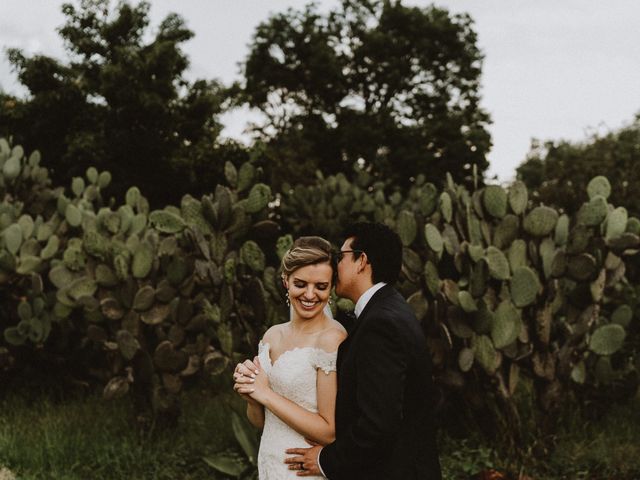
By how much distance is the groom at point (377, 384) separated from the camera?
244cm

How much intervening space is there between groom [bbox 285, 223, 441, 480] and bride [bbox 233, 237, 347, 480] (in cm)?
5

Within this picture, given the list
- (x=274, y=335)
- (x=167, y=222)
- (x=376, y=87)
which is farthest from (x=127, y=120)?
(x=274, y=335)

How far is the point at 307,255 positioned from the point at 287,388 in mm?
515

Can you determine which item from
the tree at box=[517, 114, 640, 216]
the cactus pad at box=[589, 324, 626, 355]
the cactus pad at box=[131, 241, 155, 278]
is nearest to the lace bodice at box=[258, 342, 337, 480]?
the cactus pad at box=[131, 241, 155, 278]

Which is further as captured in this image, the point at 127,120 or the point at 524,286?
the point at 127,120

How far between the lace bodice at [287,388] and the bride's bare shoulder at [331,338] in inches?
1.0

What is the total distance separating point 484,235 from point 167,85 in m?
21.5

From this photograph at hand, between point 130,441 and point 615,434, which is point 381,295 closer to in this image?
point 130,441

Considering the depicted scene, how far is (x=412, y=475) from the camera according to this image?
2639mm

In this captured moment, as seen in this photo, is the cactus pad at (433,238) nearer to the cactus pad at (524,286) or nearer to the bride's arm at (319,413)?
the cactus pad at (524,286)

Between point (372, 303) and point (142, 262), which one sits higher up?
point (142, 262)

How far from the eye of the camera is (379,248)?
269 cm

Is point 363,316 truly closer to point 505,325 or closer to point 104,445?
point 505,325

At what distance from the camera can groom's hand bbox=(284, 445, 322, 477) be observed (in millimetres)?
2682
